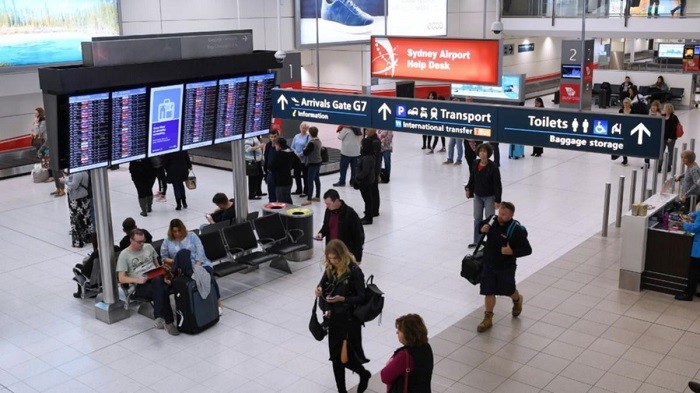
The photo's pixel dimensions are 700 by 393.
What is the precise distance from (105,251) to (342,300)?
149 inches

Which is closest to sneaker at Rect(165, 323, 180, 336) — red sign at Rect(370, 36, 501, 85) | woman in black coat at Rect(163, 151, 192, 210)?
red sign at Rect(370, 36, 501, 85)

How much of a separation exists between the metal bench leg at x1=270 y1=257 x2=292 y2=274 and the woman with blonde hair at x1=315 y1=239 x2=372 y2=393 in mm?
3805

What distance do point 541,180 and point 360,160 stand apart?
5.13m

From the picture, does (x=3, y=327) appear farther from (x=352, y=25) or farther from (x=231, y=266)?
(x=352, y=25)

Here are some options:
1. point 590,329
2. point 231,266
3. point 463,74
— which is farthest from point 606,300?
point 231,266

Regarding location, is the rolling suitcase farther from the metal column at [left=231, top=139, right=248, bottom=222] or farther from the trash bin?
the metal column at [left=231, top=139, right=248, bottom=222]

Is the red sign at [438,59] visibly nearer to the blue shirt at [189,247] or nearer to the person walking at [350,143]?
the blue shirt at [189,247]

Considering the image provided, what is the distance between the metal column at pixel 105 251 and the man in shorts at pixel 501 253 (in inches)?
170

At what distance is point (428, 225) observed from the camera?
12945mm

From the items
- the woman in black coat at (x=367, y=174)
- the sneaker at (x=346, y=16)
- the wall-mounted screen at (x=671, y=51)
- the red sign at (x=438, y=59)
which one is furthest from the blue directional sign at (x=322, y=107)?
the wall-mounted screen at (x=671, y=51)

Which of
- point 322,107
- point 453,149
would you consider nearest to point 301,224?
point 322,107

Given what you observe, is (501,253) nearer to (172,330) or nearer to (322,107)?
(322,107)

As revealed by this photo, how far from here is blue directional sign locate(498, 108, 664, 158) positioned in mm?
7293

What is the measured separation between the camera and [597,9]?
2666 cm
